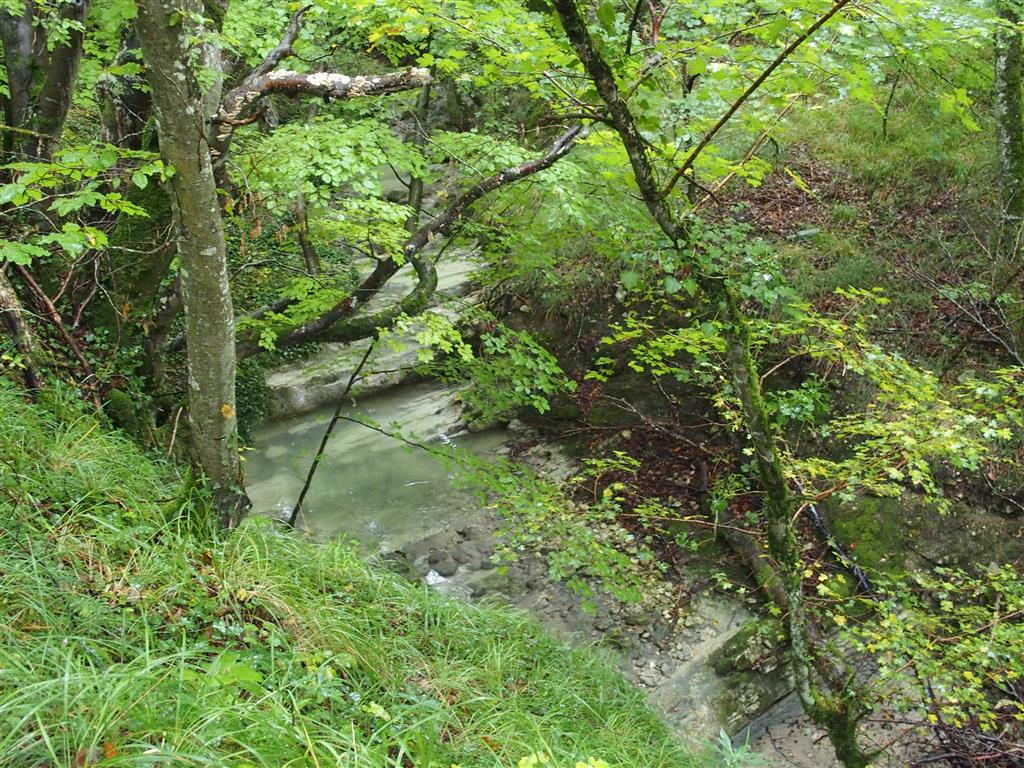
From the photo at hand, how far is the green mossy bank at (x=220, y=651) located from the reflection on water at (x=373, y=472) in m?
3.31

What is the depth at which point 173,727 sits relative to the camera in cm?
186

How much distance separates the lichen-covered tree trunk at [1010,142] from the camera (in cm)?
579

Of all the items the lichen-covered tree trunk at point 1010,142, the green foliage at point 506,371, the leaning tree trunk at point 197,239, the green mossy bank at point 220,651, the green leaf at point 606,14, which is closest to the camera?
the green mossy bank at point 220,651

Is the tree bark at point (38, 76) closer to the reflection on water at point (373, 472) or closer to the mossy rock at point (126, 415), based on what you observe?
the mossy rock at point (126, 415)

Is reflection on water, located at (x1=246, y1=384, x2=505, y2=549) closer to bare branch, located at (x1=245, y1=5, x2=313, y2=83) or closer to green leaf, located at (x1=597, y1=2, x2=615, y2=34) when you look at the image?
bare branch, located at (x1=245, y1=5, x2=313, y2=83)

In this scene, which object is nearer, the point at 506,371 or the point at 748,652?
the point at 506,371

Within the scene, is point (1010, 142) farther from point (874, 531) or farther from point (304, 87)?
point (304, 87)

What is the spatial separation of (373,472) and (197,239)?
6.12 meters

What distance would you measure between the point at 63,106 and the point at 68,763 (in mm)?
4336

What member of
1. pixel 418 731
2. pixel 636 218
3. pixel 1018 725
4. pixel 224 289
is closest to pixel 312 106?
pixel 636 218

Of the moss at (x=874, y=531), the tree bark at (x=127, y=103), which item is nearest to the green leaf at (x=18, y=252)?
the tree bark at (x=127, y=103)

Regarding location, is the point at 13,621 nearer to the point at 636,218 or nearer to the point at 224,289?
the point at 224,289

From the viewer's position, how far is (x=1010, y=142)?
6.12 metres

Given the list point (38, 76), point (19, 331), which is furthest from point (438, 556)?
point (38, 76)
